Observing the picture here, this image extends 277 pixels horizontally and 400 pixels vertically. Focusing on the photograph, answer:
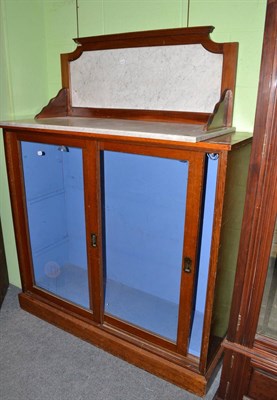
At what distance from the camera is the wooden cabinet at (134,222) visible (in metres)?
1.58

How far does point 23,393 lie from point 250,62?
7.25ft

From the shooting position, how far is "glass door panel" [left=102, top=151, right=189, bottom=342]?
217 cm

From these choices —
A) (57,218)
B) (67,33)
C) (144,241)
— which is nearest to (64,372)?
(144,241)

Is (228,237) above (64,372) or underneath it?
above

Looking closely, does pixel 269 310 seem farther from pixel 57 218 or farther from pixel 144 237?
pixel 57 218

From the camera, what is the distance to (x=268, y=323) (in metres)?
1.48

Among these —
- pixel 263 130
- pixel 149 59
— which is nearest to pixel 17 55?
pixel 149 59

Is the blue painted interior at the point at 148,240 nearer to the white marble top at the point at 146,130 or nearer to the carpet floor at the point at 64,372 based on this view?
the carpet floor at the point at 64,372

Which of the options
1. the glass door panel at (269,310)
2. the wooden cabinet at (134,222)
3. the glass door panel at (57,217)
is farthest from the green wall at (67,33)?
the glass door panel at (269,310)

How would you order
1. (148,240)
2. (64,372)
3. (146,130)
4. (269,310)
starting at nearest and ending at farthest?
(269,310)
(146,130)
(64,372)
(148,240)

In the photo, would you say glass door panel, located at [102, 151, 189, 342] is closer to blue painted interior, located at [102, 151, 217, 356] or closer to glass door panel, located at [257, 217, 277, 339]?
blue painted interior, located at [102, 151, 217, 356]

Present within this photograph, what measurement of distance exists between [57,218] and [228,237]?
5.25ft

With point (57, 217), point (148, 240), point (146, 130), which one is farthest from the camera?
point (57, 217)

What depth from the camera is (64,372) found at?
1986mm
